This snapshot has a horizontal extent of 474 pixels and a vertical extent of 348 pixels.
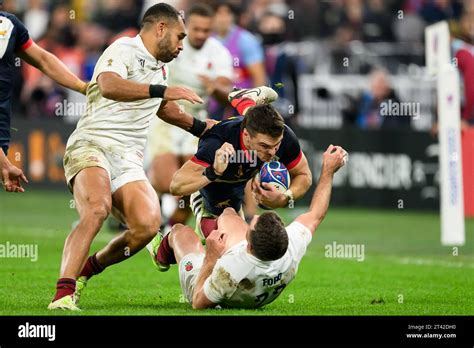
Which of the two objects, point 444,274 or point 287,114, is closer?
point 444,274

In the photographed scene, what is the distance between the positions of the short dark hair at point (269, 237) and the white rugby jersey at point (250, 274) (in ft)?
0.43

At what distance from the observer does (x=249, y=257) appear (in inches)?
378

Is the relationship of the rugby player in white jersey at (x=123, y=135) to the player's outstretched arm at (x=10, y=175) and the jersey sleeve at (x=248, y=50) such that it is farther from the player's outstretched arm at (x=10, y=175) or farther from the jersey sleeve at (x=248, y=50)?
the jersey sleeve at (x=248, y=50)

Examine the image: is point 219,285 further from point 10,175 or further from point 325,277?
point 325,277

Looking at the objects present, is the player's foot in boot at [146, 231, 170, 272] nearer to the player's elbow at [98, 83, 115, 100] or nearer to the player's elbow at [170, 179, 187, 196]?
the player's elbow at [170, 179, 187, 196]

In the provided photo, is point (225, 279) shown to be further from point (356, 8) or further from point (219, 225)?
point (356, 8)

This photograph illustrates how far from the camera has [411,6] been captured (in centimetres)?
2545

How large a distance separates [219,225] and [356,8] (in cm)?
1563

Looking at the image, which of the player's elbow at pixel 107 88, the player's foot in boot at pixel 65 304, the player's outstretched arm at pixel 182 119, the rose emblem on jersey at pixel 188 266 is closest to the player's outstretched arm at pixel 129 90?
the player's elbow at pixel 107 88

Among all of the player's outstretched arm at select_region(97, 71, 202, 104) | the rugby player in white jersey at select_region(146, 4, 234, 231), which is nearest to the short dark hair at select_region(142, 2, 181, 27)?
the player's outstretched arm at select_region(97, 71, 202, 104)

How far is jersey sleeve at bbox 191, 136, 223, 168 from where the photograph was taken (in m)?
10.6

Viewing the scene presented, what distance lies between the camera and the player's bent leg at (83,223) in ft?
32.9

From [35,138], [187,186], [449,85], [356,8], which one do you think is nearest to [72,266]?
[187,186]
